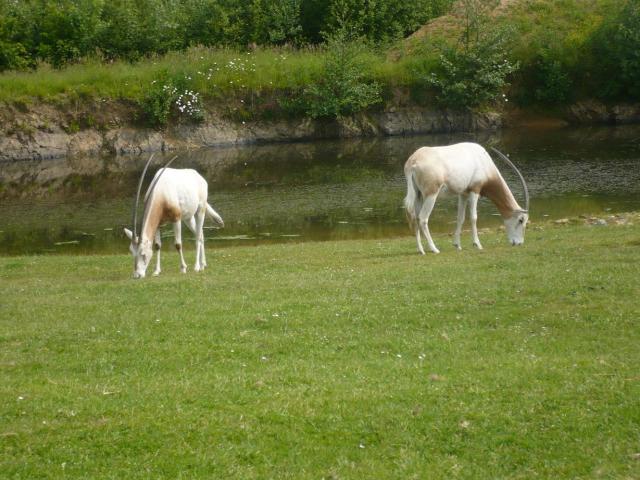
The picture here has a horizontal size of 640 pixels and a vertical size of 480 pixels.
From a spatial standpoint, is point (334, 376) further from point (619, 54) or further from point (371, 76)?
point (619, 54)

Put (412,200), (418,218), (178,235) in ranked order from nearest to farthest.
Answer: (178,235) < (412,200) < (418,218)

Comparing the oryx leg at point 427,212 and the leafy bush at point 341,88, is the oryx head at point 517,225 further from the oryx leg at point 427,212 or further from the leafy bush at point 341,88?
the leafy bush at point 341,88

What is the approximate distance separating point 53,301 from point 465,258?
712cm

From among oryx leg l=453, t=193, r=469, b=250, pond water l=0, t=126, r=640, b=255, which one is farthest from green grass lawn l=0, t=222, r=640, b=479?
pond water l=0, t=126, r=640, b=255

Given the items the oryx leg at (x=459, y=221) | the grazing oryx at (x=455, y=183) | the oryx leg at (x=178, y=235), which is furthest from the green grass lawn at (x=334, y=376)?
the oryx leg at (x=459, y=221)

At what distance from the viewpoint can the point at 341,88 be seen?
48.6m

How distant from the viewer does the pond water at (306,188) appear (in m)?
25.7

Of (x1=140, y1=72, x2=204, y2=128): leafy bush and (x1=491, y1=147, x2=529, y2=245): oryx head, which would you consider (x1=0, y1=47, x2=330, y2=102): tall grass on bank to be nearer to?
(x1=140, y1=72, x2=204, y2=128): leafy bush

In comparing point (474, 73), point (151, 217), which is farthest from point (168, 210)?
point (474, 73)

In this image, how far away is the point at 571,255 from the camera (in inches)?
608

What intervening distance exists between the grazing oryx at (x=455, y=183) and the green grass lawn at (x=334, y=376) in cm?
305

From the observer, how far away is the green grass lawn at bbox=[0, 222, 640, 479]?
7.36 metres

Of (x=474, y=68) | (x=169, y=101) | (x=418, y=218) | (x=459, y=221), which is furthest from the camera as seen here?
(x=474, y=68)

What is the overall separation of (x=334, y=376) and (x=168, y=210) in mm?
8416
